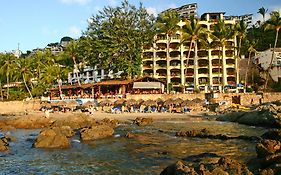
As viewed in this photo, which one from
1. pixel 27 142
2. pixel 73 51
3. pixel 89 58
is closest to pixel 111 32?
pixel 89 58

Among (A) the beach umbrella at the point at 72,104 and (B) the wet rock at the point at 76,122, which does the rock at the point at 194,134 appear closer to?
(B) the wet rock at the point at 76,122

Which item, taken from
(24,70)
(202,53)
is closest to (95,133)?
(24,70)

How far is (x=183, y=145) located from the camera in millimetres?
21453

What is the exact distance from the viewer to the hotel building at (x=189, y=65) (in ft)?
260

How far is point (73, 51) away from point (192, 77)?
28597 millimetres

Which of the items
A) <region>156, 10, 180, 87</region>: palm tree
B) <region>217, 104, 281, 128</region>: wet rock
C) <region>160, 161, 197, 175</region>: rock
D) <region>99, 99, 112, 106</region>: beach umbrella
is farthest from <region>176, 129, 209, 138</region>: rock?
<region>156, 10, 180, 87</region>: palm tree

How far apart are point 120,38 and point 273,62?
108 ft

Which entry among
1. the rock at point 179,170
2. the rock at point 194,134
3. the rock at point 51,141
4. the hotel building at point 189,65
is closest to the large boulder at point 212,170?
the rock at point 179,170

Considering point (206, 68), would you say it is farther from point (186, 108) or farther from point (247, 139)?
point (247, 139)

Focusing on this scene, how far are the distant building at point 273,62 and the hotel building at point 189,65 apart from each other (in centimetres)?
573

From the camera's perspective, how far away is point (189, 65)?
8106cm

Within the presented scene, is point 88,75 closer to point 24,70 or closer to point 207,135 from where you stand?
point 24,70

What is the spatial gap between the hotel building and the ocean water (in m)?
55.3

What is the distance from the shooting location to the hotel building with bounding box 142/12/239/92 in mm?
79312
